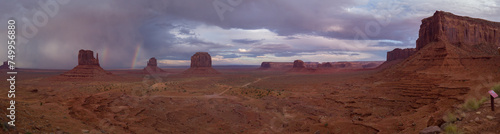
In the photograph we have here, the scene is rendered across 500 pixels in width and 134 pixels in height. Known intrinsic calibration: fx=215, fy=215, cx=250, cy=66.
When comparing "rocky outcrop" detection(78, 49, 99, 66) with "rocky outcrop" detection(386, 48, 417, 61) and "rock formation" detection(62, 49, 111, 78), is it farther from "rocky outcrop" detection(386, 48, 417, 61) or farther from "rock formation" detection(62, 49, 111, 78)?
"rocky outcrop" detection(386, 48, 417, 61)

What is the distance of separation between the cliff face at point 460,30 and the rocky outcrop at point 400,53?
4482cm

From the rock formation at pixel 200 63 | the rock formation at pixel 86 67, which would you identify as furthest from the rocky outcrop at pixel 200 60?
the rock formation at pixel 86 67

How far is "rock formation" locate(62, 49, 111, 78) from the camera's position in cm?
5859

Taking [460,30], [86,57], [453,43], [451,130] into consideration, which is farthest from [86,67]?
[460,30]

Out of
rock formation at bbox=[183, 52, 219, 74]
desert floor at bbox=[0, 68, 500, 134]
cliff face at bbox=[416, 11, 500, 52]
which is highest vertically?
cliff face at bbox=[416, 11, 500, 52]

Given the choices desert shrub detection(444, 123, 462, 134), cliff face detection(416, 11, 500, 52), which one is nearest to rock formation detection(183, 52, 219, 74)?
cliff face detection(416, 11, 500, 52)

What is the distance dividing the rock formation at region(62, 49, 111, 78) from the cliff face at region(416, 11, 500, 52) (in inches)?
3190

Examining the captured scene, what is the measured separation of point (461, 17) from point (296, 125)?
4734cm

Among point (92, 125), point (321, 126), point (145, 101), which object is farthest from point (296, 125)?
point (145, 101)

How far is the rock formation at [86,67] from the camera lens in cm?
5859

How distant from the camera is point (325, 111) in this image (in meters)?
20.6

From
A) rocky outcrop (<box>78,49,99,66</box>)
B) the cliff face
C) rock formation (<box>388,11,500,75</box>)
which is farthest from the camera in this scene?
rocky outcrop (<box>78,49,99,66</box>)

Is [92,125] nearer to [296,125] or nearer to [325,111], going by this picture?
[296,125]

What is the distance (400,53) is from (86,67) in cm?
11668
